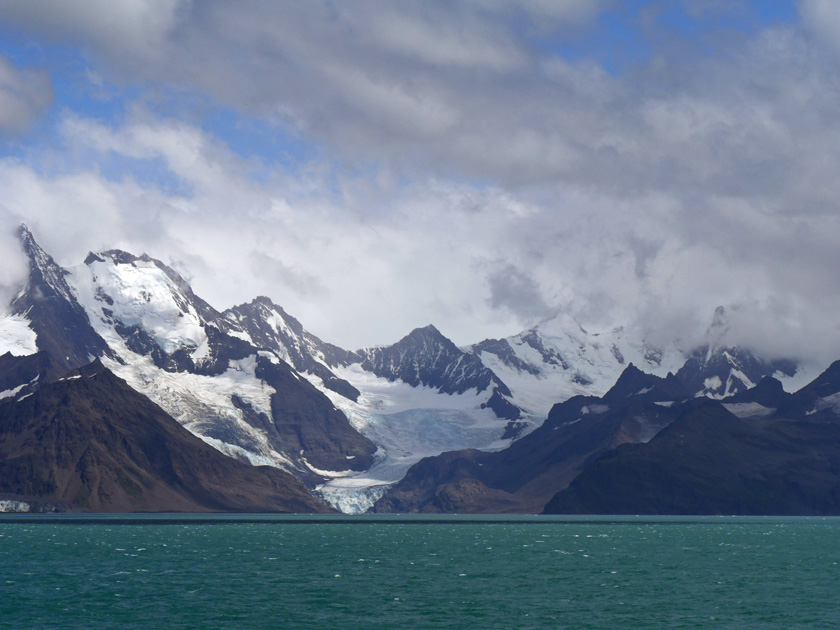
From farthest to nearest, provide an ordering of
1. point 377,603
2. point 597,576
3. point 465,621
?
point 597,576, point 377,603, point 465,621

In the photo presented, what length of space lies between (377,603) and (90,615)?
95.9 ft

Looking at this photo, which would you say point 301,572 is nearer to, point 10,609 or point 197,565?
point 197,565

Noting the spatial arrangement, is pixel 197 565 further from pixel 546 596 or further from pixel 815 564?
pixel 815 564

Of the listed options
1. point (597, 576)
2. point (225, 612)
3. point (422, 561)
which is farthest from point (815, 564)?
point (225, 612)

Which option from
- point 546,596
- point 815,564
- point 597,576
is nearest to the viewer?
point 546,596

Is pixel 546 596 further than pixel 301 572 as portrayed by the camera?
No

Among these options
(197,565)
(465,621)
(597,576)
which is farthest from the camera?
(197,565)

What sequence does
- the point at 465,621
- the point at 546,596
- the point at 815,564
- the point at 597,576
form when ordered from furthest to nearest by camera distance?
the point at 815,564 → the point at 597,576 → the point at 546,596 → the point at 465,621

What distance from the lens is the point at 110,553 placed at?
19462 cm

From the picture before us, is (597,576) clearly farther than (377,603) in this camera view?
Yes

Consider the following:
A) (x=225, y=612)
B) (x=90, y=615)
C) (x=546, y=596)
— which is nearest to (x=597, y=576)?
(x=546, y=596)

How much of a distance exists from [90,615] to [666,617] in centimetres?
5589

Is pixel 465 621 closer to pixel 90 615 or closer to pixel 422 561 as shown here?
pixel 90 615

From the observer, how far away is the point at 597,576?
155 metres
